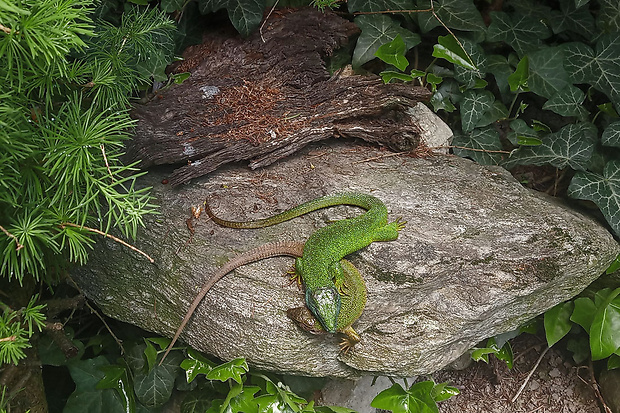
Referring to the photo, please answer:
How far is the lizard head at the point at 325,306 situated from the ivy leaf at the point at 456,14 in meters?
2.06

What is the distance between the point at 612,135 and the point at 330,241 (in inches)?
81.6

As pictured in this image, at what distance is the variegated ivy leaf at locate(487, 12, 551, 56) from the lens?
366 centimetres

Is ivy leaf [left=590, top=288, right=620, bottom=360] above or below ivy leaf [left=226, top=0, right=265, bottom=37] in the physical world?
below

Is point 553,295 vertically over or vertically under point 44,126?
under

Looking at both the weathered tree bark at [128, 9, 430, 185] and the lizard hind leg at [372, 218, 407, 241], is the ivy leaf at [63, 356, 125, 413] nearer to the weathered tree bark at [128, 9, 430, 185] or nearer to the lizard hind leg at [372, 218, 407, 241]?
the weathered tree bark at [128, 9, 430, 185]

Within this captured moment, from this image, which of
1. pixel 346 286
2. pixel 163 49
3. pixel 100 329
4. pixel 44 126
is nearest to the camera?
pixel 44 126

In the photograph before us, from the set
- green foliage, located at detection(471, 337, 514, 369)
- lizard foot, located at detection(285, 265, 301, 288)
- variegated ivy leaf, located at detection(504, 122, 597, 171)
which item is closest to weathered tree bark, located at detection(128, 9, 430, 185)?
lizard foot, located at detection(285, 265, 301, 288)

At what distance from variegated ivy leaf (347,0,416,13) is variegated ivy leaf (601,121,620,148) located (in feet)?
5.04

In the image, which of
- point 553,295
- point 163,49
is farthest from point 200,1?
point 553,295

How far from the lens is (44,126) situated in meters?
2.00

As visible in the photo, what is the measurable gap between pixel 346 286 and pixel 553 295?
49.2 inches

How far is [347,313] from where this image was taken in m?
2.60

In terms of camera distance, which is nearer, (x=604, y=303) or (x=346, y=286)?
(x=346, y=286)

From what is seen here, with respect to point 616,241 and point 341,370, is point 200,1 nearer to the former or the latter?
→ point 341,370
